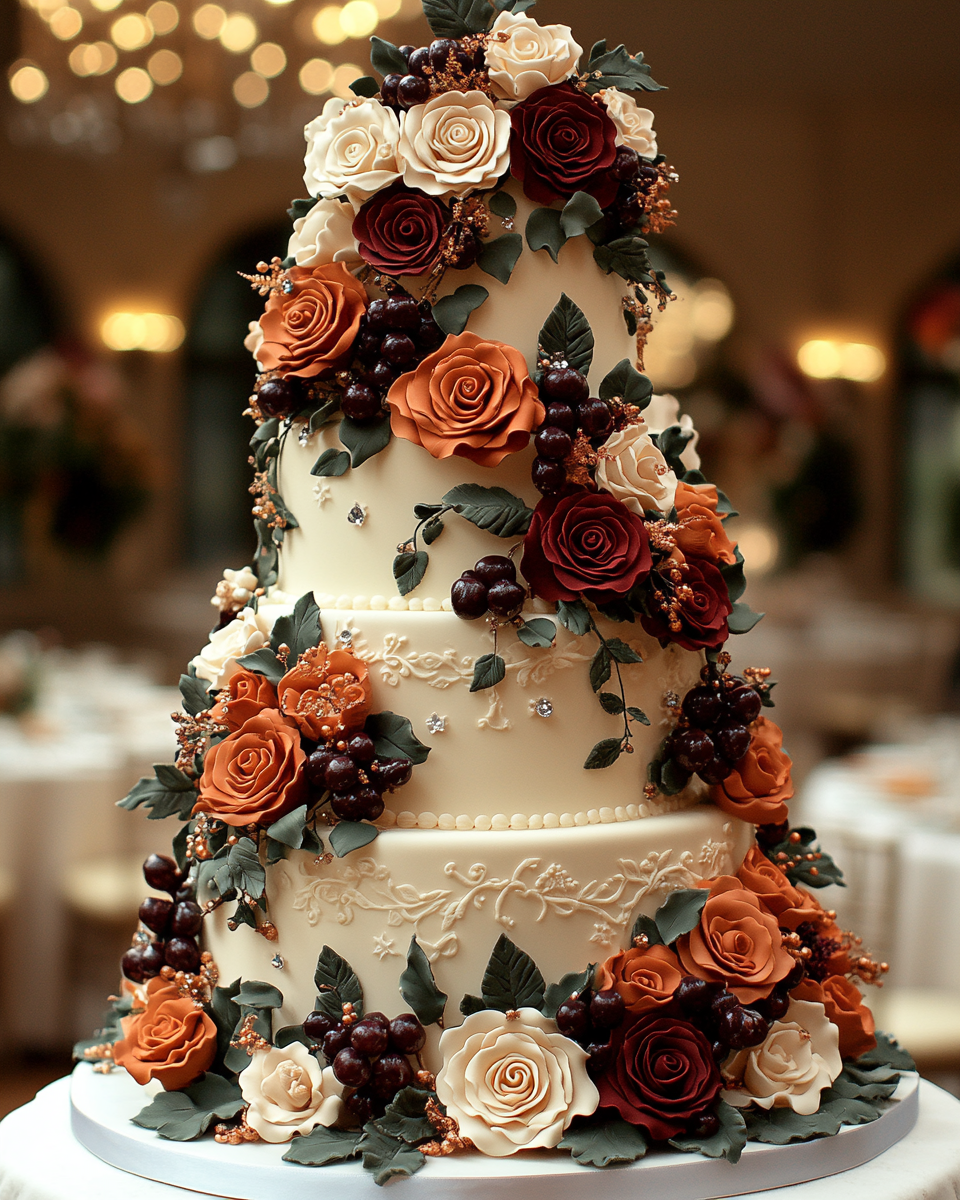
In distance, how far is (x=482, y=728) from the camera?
6.59 feet

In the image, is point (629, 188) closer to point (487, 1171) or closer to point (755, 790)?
point (755, 790)

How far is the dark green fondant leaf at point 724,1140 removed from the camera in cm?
182

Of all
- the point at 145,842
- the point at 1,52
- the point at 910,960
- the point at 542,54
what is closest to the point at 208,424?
the point at 1,52

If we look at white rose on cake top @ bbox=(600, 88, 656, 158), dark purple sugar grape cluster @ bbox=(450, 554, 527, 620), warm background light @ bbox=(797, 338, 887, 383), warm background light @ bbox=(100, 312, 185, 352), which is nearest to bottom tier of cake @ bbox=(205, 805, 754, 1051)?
dark purple sugar grape cluster @ bbox=(450, 554, 527, 620)

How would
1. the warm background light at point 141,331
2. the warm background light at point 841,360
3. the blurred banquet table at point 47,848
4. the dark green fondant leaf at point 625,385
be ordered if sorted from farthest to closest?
the warm background light at point 841,360 < the warm background light at point 141,331 < the blurred banquet table at point 47,848 < the dark green fondant leaf at point 625,385

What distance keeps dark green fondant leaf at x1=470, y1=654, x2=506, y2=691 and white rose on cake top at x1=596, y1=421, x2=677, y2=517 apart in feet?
1.03

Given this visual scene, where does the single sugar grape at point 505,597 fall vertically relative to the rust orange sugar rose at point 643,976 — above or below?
above

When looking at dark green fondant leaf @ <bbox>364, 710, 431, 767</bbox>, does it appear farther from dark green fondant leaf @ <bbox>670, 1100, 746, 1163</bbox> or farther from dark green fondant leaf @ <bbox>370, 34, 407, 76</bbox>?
dark green fondant leaf @ <bbox>370, 34, 407, 76</bbox>

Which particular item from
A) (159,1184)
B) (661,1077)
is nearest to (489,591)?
(661,1077)

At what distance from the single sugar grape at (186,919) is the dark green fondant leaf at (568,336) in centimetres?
106

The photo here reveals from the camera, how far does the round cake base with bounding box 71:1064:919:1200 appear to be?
1760mm

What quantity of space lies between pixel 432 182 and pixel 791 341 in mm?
11936

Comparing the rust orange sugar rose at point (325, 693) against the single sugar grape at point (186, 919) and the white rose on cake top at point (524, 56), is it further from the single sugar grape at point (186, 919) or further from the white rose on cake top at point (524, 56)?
the white rose on cake top at point (524, 56)

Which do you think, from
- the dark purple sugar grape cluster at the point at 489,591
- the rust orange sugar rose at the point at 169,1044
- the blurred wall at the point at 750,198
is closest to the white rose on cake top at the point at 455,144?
the dark purple sugar grape cluster at the point at 489,591
